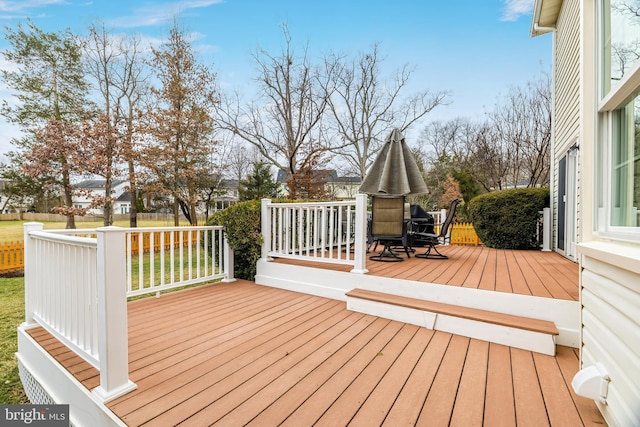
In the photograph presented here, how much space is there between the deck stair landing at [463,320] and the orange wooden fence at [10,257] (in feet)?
34.4

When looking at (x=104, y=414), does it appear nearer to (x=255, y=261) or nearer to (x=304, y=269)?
(x=304, y=269)

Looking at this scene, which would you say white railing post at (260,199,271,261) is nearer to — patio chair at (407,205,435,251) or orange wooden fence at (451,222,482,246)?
patio chair at (407,205,435,251)

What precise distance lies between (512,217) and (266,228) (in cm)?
586

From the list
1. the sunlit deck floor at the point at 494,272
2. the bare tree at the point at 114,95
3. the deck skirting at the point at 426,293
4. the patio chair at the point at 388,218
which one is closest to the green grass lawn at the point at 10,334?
the deck skirting at the point at 426,293

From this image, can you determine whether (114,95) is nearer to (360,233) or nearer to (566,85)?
(360,233)

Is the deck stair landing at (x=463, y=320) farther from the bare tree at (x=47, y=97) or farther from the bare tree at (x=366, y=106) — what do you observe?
the bare tree at (x=366, y=106)

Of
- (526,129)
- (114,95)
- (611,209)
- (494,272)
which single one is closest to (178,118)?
(114,95)

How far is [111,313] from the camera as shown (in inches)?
74.3

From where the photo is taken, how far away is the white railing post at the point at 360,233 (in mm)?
3781

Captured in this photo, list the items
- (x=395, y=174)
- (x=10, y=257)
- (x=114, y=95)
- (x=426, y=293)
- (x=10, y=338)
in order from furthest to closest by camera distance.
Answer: (x=114, y=95) → (x=10, y=257) → (x=395, y=174) → (x=10, y=338) → (x=426, y=293)

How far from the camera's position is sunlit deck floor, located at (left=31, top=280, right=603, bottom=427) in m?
1.72

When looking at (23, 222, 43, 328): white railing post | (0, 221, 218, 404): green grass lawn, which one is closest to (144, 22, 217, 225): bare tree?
(0, 221, 218, 404): green grass lawn

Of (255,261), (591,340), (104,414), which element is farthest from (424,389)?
(255,261)

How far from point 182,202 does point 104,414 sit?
1271 centimetres
